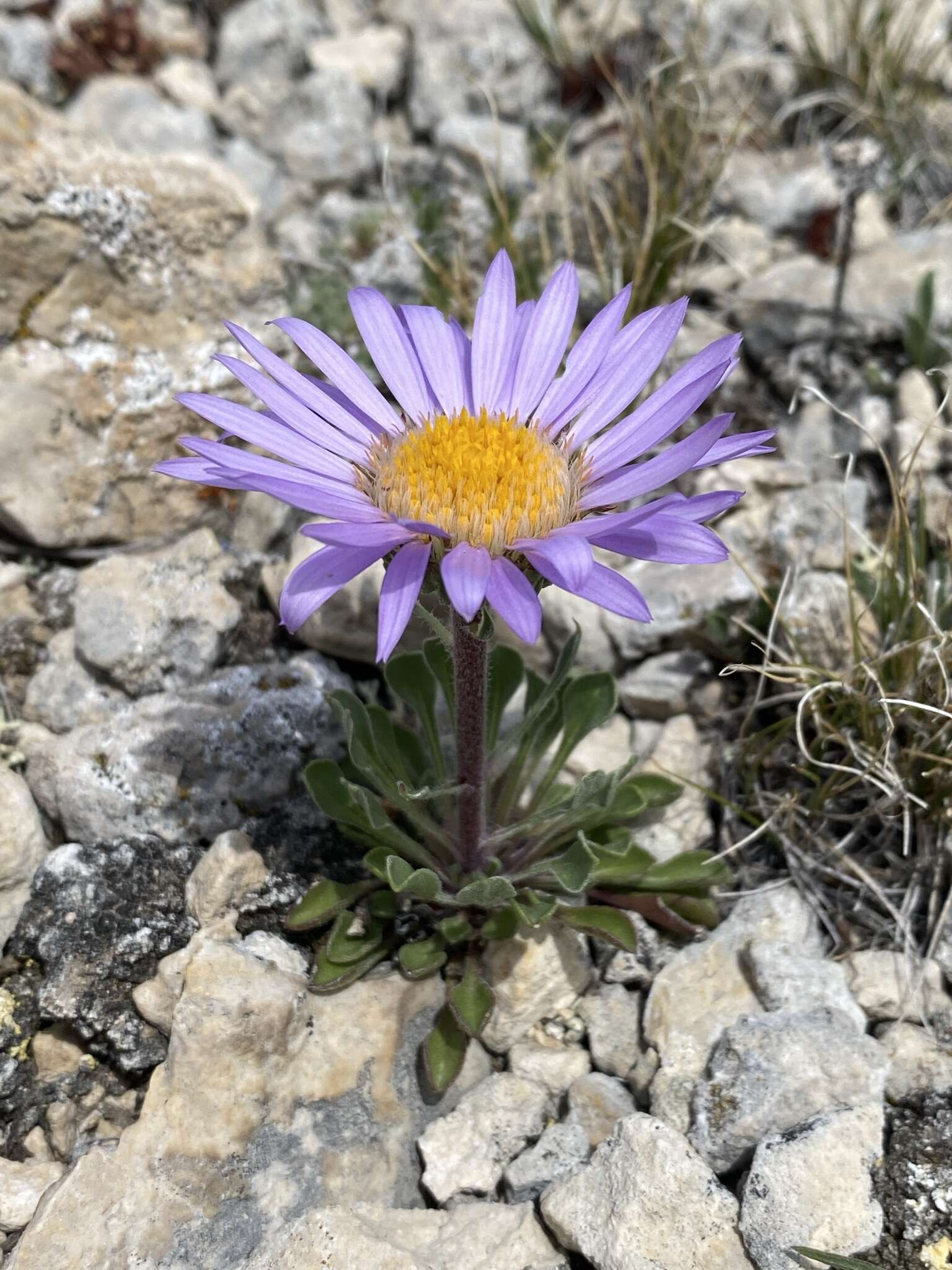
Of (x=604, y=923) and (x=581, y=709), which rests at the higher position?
(x=581, y=709)

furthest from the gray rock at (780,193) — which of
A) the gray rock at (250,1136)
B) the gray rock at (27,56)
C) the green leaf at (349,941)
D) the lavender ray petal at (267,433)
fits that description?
the gray rock at (250,1136)

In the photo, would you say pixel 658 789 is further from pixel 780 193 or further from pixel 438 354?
pixel 780 193

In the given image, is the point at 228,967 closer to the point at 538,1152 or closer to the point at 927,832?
the point at 538,1152

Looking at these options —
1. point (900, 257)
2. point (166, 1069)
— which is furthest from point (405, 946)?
point (900, 257)

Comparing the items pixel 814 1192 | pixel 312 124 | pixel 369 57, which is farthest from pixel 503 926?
pixel 369 57

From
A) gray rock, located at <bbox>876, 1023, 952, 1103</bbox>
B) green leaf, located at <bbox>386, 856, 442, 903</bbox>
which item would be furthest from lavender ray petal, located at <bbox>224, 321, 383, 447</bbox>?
gray rock, located at <bbox>876, 1023, 952, 1103</bbox>

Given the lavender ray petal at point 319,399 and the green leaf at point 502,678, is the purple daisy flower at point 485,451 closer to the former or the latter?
the lavender ray petal at point 319,399

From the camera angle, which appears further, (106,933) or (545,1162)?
(106,933)
